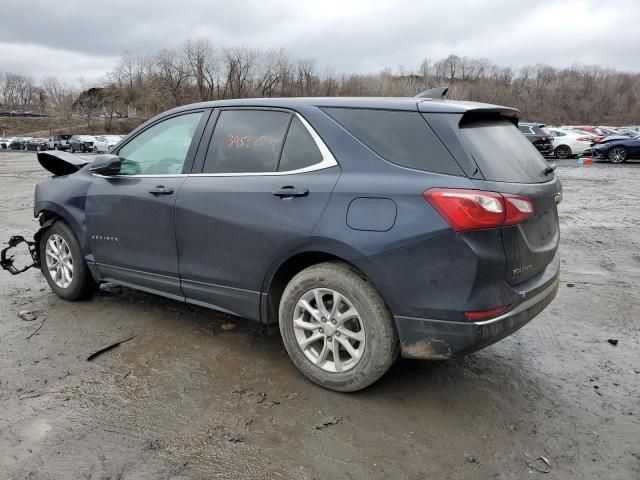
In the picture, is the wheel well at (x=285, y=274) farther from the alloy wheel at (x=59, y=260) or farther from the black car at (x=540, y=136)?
the black car at (x=540, y=136)

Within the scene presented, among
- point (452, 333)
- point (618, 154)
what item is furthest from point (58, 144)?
point (452, 333)

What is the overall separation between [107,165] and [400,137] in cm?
243

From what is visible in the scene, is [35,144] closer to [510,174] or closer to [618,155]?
[618,155]

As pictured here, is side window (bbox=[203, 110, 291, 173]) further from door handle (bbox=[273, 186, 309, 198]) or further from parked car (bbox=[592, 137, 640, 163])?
parked car (bbox=[592, 137, 640, 163])

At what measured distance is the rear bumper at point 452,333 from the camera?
2750mm

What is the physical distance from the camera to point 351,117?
319 cm

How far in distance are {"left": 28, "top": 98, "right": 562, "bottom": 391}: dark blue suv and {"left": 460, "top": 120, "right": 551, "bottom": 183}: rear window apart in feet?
0.04

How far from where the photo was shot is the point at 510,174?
2926 mm

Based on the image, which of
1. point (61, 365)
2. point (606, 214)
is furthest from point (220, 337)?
point (606, 214)

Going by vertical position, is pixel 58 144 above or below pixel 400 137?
below

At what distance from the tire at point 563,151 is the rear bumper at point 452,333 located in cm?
2854

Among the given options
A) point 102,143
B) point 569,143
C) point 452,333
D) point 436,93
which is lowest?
point 102,143

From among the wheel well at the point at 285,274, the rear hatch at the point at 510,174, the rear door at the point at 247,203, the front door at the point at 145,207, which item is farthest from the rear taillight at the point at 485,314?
the front door at the point at 145,207

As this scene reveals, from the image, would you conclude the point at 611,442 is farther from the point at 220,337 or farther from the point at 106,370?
the point at 106,370
